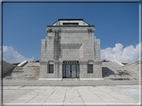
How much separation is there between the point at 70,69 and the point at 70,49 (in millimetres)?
3306

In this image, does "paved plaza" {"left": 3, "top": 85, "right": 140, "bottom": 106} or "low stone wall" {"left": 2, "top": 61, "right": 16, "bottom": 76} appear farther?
"low stone wall" {"left": 2, "top": 61, "right": 16, "bottom": 76}

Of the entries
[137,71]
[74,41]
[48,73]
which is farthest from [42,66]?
[137,71]

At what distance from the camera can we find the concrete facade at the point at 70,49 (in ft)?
81.5

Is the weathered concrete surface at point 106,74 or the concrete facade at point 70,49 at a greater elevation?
the concrete facade at point 70,49

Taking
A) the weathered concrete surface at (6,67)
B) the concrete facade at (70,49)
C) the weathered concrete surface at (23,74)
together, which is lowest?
the weathered concrete surface at (23,74)

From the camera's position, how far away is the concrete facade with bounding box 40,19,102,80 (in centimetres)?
2483

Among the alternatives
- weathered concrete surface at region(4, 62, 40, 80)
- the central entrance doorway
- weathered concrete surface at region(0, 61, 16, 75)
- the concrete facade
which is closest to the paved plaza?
weathered concrete surface at region(4, 62, 40, 80)

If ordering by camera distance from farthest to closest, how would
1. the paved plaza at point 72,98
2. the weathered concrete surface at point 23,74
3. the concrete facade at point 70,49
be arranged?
the concrete facade at point 70,49, the weathered concrete surface at point 23,74, the paved plaza at point 72,98

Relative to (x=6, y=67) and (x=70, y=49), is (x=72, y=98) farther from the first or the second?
(x=6, y=67)

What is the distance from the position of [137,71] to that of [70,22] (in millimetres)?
14662

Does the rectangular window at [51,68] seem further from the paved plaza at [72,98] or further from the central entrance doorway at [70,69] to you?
the paved plaza at [72,98]

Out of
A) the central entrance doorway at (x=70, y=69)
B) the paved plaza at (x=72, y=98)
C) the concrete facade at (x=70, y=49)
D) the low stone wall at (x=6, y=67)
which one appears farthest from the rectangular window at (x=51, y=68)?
the paved plaza at (x=72, y=98)

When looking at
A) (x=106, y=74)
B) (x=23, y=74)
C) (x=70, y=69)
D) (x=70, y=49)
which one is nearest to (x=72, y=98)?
(x=70, y=69)

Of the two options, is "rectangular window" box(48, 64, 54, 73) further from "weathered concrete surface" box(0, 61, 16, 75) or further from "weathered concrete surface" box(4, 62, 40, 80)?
"weathered concrete surface" box(0, 61, 16, 75)
